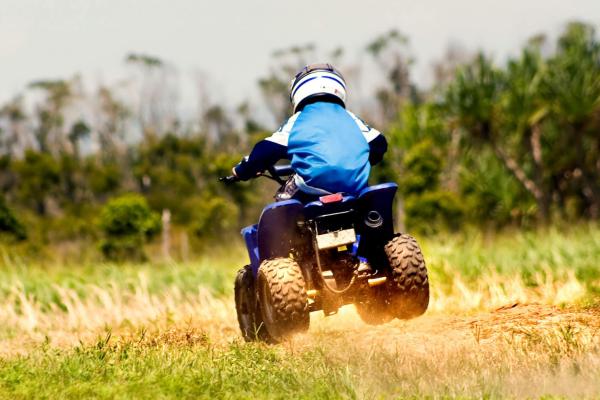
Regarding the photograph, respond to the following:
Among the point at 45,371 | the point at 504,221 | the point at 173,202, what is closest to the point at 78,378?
the point at 45,371

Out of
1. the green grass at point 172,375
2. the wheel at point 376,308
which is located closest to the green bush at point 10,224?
the wheel at point 376,308

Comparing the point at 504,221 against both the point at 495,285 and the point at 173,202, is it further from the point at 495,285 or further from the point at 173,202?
the point at 495,285

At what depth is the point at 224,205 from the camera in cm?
3941

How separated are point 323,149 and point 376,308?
46.2 inches

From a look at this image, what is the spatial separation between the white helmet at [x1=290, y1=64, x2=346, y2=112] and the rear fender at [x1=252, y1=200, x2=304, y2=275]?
2.93 feet

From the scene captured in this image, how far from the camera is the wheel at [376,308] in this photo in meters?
6.29

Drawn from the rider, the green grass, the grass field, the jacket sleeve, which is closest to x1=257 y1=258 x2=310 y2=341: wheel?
the grass field

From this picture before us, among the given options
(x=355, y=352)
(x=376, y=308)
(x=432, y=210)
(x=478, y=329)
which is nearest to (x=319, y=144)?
(x=376, y=308)

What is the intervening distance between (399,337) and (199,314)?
3415 mm

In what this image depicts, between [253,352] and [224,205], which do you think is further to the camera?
[224,205]

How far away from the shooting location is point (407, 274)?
599cm

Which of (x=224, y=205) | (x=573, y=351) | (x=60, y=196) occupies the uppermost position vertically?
(x=60, y=196)

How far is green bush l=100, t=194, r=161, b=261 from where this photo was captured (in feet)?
110

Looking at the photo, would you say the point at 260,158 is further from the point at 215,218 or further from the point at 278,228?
the point at 215,218
